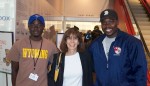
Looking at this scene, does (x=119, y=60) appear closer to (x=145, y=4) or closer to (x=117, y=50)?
(x=117, y=50)

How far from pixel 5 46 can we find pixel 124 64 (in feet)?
7.30

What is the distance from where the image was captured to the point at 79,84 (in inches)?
117

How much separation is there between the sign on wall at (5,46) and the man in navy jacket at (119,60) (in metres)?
1.89

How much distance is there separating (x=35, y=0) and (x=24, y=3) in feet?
4.02

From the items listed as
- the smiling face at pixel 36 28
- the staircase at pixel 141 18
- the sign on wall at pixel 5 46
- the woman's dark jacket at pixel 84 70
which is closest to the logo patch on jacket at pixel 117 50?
the woman's dark jacket at pixel 84 70

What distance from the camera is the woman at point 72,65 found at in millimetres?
2949

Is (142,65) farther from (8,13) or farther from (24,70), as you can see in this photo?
(8,13)

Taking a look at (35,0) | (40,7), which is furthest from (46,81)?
(40,7)

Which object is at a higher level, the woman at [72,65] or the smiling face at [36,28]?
the smiling face at [36,28]

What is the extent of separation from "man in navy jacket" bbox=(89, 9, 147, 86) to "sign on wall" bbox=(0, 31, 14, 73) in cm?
189

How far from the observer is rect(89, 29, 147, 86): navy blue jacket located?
2.84 meters

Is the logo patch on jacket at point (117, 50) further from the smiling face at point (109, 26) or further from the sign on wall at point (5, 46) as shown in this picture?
the sign on wall at point (5, 46)

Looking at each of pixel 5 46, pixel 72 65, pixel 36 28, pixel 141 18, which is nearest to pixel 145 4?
pixel 141 18

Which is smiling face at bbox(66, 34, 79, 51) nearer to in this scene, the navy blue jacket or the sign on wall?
the navy blue jacket
